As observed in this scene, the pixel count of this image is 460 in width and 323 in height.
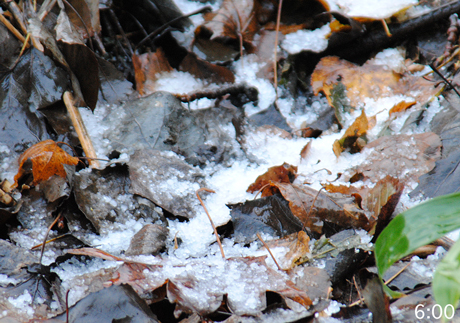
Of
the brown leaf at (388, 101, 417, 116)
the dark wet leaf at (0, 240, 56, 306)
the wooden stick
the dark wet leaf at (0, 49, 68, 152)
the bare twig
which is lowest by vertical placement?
the brown leaf at (388, 101, 417, 116)

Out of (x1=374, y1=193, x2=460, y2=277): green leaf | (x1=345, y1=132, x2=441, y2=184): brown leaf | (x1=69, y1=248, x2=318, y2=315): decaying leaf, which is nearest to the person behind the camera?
(x1=374, y1=193, x2=460, y2=277): green leaf

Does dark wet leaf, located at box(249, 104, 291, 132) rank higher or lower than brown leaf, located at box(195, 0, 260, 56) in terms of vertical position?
lower

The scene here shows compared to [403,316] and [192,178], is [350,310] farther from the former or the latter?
[192,178]

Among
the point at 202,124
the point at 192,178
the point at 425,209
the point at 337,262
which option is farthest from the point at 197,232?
the point at 425,209

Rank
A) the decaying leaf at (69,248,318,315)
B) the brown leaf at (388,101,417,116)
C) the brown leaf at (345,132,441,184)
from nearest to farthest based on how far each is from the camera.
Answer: the decaying leaf at (69,248,318,315), the brown leaf at (345,132,441,184), the brown leaf at (388,101,417,116)

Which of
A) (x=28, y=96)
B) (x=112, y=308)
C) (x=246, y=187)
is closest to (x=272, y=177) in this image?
(x=246, y=187)

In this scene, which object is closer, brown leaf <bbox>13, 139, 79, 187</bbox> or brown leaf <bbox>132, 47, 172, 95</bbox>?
brown leaf <bbox>13, 139, 79, 187</bbox>

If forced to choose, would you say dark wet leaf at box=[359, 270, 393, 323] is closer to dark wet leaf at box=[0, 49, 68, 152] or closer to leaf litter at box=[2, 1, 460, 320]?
leaf litter at box=[2, 1, 460, 320]

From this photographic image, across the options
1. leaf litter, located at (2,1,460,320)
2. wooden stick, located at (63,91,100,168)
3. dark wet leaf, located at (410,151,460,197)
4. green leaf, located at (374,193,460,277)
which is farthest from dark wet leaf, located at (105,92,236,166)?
green leaf, located at (374,193,460,277)

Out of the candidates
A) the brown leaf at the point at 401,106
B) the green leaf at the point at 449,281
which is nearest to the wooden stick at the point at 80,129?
the green leaf at the point at 449,281
